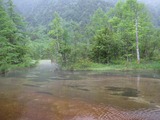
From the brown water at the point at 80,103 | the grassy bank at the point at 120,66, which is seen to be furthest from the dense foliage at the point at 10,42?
the brown water at the point at 80,103

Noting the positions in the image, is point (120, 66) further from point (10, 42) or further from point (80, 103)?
point (80, 103)

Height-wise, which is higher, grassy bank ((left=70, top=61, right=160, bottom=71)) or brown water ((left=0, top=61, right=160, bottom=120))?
grassy bank ((left=70, top=61, right=160, bottom=71))

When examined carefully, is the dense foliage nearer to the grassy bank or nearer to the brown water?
the grassy bank

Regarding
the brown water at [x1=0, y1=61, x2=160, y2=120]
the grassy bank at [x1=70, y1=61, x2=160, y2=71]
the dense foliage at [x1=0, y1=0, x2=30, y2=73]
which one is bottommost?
the brown water at [x1=0, y1=61, x2=160, y2=120]

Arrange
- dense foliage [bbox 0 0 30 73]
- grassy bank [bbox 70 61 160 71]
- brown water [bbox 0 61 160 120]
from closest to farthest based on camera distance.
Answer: brown water [bbox 0 61 160 120]
dense foliage [bbox 0 0 30 73]
grassy bank [bbox 70 61 160 71]

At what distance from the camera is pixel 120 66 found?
25859mm

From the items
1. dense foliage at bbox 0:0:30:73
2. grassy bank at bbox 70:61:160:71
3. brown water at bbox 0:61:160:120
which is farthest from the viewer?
grassy bank at bbox 70:61:160:71

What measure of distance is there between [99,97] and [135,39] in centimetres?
1904

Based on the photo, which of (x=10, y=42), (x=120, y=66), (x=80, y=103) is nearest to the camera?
(x=80, y=103)

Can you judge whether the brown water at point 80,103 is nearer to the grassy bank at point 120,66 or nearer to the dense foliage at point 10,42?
the dense foliage at point 10,42

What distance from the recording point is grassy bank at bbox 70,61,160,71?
25180 mm

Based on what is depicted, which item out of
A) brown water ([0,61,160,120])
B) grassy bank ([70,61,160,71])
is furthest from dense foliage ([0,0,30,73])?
brown water ([0,61,160,120])

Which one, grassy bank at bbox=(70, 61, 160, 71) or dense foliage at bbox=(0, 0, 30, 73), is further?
grassy bank at bbox=(70, 61, 160, 71)

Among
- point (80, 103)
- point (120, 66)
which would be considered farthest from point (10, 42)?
point (80, 103)
